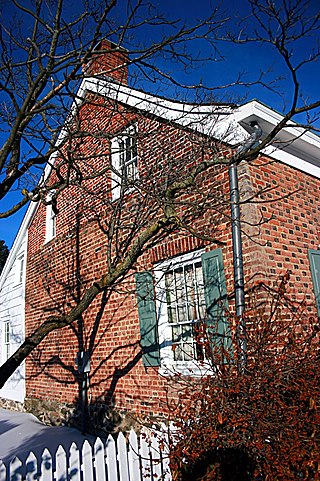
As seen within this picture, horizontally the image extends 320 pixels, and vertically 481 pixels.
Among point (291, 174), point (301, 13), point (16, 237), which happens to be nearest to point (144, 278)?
point (291, 174)

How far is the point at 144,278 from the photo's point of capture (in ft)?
21.7

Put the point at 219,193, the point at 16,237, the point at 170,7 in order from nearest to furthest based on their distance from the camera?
the point at 170,7, the point at 219,193, the point at 16,237

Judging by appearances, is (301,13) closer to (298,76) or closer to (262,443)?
(298,76)

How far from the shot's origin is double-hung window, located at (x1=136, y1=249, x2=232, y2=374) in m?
5.49

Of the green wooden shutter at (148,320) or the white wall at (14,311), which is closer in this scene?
the green wooden shutter at (148,320)

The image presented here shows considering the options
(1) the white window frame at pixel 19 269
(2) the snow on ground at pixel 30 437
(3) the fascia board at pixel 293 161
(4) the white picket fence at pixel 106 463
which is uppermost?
(3) the fascia board at pixel 293 161

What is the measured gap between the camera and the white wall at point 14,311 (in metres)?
10.9

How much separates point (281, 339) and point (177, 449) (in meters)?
1.46

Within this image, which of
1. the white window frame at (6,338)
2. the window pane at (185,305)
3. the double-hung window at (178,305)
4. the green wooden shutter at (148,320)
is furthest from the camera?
the white window frame at (6,338)

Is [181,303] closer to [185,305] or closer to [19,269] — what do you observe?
[185,305]

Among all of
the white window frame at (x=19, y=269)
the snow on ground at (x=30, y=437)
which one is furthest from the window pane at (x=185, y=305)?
the white window frame at (x=19, y=269)

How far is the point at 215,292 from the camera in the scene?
17.7 ft

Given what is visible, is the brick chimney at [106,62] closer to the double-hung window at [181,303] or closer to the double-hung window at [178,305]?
the double-hung window at [178,305]

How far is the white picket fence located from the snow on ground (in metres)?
2.37
